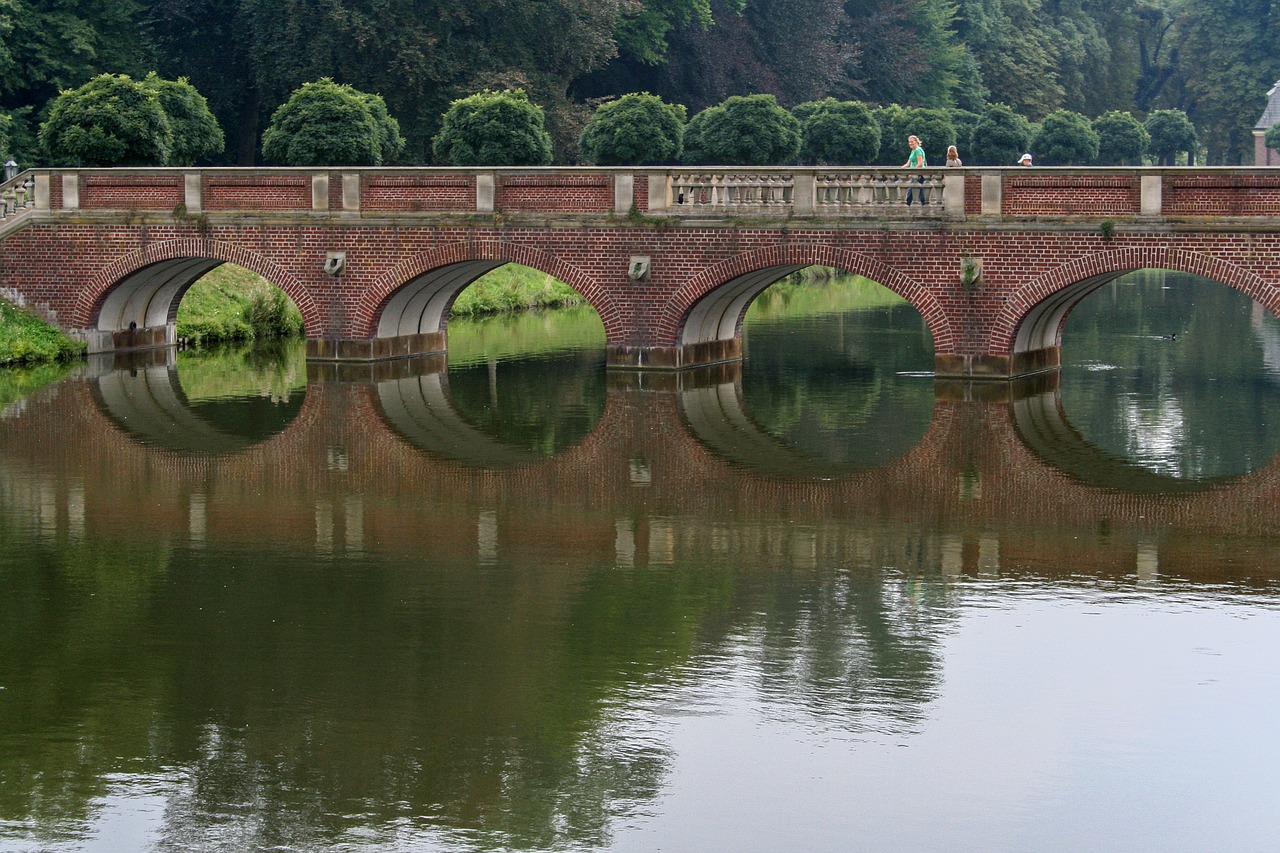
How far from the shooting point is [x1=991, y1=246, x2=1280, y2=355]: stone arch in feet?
83.0

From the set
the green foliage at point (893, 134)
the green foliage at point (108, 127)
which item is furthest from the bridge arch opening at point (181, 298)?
the green foliage at point (893, 134)

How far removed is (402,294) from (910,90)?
51.6 meters

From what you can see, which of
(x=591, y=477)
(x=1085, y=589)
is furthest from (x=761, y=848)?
(x=591, y=477)

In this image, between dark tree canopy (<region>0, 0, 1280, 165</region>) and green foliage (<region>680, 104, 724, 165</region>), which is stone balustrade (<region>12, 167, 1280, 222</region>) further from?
green foliage (<region>680, 104, 724, 165</region>)

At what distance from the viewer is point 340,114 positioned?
34.1 meters

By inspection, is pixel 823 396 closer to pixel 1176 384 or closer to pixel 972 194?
pixel 972 194

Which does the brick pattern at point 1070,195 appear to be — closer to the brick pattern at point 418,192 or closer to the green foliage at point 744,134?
the brick pattern at point 418,192

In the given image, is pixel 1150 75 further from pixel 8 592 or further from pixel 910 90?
pixel 8 592

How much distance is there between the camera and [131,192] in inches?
1228

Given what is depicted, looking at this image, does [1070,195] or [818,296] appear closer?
[1070,195]

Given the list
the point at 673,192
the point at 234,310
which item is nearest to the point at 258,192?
the point at 234,310

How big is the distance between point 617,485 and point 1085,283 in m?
10.8

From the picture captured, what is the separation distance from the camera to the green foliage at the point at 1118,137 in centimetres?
7869

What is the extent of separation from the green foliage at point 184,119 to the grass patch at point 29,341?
177 inches
